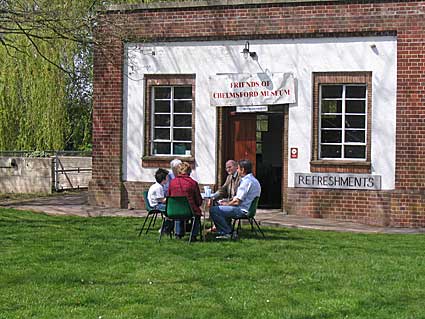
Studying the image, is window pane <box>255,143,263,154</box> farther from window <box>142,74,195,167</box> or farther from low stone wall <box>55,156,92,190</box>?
low stone wall <box>55,156,92,190</box>

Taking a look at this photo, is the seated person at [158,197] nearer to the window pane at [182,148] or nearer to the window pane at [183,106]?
the window pane at [182,148]

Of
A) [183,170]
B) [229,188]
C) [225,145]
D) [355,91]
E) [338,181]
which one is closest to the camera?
[183,170]

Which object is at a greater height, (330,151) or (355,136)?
(355,136)

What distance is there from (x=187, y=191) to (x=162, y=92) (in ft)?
22.9

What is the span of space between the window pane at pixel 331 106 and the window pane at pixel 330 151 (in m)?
0.83

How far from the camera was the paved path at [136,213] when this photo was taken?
16.1m

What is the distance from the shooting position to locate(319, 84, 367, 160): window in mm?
17547

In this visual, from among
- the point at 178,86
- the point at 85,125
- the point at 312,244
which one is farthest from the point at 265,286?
the point at 85,125

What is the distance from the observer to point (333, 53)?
17594 mm

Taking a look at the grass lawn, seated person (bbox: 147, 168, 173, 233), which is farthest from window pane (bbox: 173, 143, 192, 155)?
seated person (bbox: 147, 168, 173, 233)

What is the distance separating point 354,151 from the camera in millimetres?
17609

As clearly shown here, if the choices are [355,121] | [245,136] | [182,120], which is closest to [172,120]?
[182,120]

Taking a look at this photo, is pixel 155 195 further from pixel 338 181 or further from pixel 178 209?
pixel 338 181

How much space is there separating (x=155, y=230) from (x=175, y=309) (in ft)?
22.2
